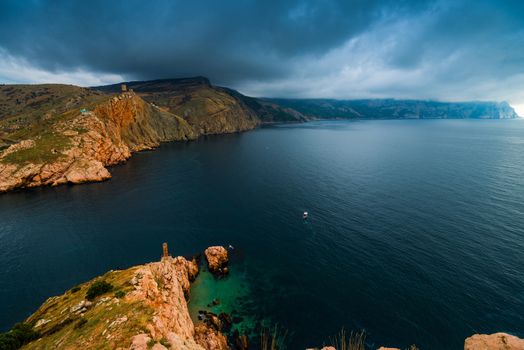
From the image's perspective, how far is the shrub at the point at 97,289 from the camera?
3312 centimetres

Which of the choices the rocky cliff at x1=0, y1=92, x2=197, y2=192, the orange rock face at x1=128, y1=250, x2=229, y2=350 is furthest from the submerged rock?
the rocky cliff at x1=0, y1=92, x2=197, y2=192

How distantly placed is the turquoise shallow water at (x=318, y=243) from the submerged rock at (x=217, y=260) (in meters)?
3.14

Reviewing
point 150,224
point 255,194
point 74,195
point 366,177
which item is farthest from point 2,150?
point 366,177

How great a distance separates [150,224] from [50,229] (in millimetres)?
29399

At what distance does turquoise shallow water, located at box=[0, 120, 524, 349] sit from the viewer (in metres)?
43.9

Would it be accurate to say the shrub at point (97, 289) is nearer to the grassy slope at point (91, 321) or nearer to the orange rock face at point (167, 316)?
the grassy slope at point (91, 321)

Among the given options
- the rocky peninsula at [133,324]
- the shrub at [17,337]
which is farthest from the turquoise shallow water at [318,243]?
the shrub at [17,337]

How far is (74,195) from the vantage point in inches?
4016

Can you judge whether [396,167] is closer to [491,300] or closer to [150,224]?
[491,300]

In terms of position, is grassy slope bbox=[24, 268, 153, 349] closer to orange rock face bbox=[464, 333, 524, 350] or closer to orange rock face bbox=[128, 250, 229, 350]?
orange rock face bbox=[128, 250, 229, 350]

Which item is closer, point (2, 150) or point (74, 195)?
point (74, 195)

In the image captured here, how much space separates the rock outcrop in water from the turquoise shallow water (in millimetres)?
11508

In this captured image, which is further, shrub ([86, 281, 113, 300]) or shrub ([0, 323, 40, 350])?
shrub ([86, 281, 113, 300])

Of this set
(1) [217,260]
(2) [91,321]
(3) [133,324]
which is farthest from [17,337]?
(1) [217,260]
